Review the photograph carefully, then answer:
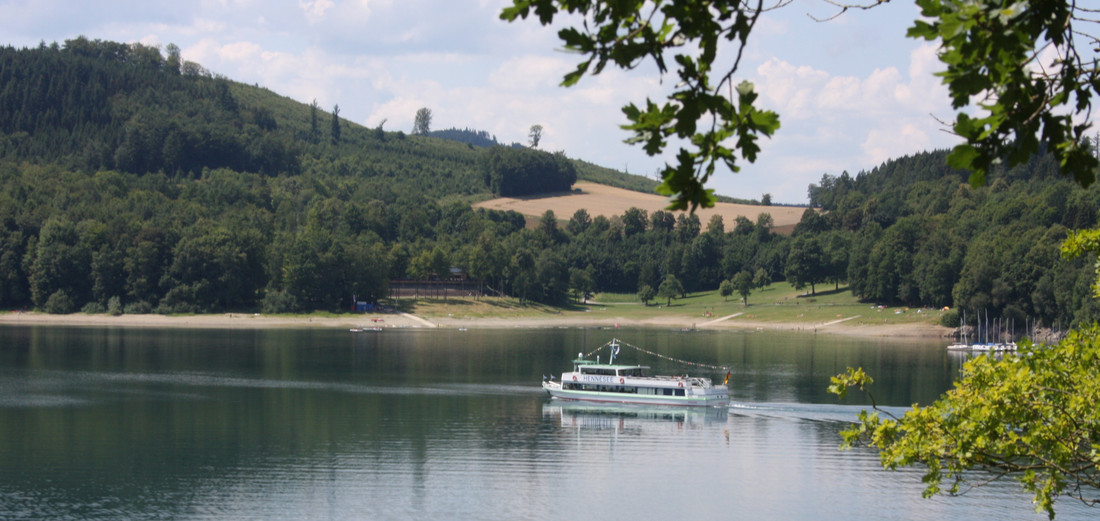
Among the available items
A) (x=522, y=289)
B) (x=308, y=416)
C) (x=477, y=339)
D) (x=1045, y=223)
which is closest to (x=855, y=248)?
(x=1045, y=223)

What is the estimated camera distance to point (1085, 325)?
22.7 meters

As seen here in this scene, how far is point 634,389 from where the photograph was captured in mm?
78062

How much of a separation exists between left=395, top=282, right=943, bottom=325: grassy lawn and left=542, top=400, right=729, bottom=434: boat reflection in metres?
91.6

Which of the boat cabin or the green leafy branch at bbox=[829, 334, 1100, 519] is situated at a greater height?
the green leafy branch at bbox=[829, 334, 1100, 519]

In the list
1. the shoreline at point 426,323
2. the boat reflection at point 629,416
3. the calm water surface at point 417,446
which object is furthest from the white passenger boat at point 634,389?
the shoreline at point 426,323

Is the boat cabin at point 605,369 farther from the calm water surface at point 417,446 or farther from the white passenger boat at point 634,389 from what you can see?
the calm water surface at point 417,446

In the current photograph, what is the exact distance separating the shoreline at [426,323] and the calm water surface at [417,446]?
154 ft

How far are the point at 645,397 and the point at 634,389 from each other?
140cm

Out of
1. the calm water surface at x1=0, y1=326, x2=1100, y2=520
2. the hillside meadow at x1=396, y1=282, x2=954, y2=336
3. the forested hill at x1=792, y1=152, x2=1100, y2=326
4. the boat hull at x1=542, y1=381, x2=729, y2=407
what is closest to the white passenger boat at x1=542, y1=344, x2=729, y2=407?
the boat hull at x1=542, y1=381, x2=729, y2=407

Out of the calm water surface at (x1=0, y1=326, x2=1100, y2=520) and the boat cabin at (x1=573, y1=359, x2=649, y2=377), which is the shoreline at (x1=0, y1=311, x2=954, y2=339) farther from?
the boat cabin at (x1=573, y1=359, x2=649, y2=377)

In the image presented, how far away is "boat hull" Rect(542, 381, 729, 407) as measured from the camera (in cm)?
7394

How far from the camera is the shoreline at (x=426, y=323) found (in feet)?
486

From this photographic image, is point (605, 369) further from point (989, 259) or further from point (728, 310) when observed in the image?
point (728, 310)

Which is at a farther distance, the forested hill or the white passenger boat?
the forested hill
